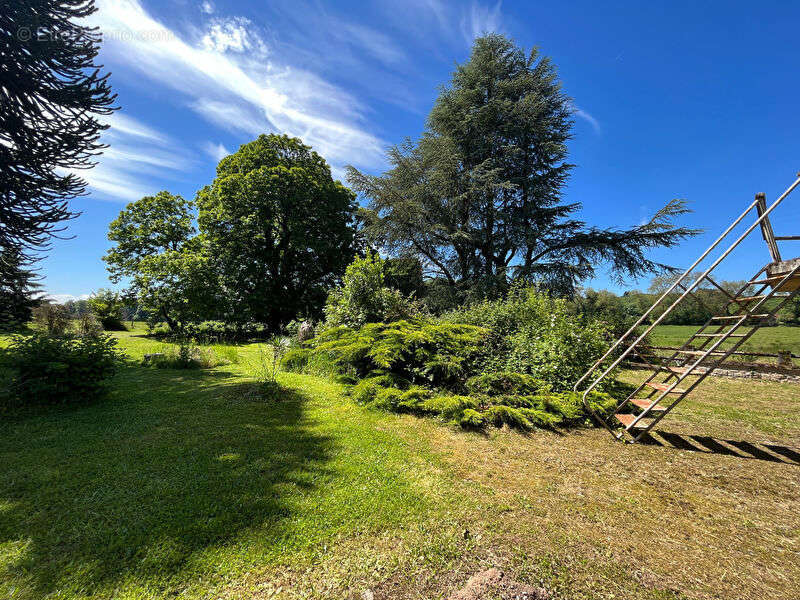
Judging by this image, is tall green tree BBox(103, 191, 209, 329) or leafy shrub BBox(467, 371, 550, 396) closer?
leafy shrub BBox(467, 371, 550, 396)

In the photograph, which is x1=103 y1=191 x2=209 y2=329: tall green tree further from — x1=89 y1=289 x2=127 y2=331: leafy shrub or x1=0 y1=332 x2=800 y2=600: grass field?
x1=0 y1=332 x2=800 y2=600: grass field

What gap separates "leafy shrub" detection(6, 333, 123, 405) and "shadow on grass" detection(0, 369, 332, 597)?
49 cm

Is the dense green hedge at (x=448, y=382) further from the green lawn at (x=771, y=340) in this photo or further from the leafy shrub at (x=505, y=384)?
the green lawn at (x=771, y=340)

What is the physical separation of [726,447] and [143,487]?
24.2 ft

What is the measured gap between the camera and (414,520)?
8.61 feet

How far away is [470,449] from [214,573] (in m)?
3.05

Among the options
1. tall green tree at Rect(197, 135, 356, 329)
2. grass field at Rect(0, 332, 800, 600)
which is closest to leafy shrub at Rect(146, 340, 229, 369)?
grass field at Rect(0, 332, 800, 600)

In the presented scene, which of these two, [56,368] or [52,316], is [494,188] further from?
[52,316]

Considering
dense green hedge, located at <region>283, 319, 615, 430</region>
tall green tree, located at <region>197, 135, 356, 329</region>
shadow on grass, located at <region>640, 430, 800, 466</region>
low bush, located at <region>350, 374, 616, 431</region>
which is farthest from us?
tall green tree, located at <region>197, 135, 356, 329</region>

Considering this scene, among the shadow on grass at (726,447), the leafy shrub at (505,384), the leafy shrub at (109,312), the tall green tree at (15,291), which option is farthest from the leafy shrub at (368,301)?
the leafy shrub at (109,312)

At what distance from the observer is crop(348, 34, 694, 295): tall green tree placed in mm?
12977

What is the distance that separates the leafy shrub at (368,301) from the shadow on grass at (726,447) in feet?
17.8

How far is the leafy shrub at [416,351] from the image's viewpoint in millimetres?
6059

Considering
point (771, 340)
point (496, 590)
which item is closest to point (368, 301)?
point (496, 590)
